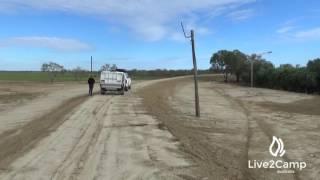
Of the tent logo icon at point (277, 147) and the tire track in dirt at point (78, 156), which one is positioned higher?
the tire track in dirt at point (78, 156)

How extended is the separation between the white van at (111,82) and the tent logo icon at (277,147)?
3120 cm

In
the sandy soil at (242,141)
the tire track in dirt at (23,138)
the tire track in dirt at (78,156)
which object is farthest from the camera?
the tire track in dirt at (23,138)

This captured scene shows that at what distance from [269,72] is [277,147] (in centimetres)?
8043

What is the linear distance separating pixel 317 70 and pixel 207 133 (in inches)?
2303

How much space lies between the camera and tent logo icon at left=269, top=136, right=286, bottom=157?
55.1 ft

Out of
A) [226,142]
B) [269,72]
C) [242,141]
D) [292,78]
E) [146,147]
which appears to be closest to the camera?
[146,147]

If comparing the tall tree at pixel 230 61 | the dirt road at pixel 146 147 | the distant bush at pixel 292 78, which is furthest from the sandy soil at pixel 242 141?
the tall tree at pixel 230 61

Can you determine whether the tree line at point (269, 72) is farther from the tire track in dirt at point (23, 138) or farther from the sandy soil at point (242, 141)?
the tire track in dirt at point (23, 138)

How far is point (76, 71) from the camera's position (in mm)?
145125

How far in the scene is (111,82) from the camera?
5112 cm

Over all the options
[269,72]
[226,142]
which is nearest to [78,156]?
[226,142]

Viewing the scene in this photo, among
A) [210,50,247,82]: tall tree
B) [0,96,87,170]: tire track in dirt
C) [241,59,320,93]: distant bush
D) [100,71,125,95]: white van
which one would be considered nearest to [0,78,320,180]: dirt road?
[0,96,87,170]: tire track in dirt

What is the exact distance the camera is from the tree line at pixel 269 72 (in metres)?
Answer: 78.4

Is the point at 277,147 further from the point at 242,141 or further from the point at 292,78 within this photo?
the point at 292,78
